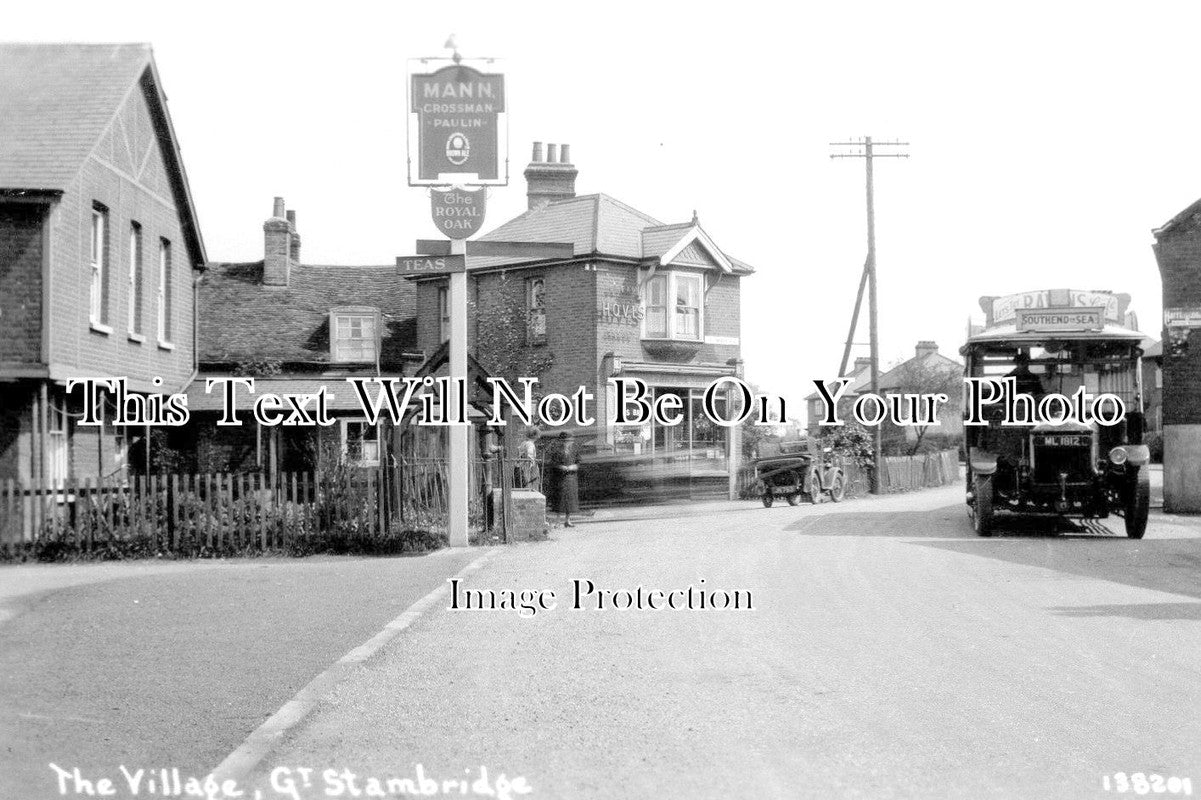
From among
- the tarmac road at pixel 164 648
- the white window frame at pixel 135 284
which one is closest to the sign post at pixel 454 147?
the tarmac road at pixel 164 648

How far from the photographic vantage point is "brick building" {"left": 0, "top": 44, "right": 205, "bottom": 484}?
18.4 m

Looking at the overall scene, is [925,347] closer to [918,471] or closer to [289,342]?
[918,471]

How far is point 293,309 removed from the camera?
3600 centimetres

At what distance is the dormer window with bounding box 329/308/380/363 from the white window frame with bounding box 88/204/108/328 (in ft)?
43.9

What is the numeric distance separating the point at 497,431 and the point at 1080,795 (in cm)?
1751

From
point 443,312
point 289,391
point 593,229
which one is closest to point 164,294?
point 289,391

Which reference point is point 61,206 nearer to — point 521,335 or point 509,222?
point 521,335

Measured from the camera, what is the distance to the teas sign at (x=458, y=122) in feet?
52.9

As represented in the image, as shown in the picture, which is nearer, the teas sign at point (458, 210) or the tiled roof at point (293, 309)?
the teas sign at point (458, 210)

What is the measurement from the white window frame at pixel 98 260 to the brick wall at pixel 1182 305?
1985 cm

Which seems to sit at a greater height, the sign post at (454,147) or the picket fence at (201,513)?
the sign post at (454,147)

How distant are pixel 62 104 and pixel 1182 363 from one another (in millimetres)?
21062

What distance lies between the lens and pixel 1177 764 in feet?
19.3

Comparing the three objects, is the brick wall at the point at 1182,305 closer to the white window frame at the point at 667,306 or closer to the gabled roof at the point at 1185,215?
the gabled roof at the point at 1185,215
